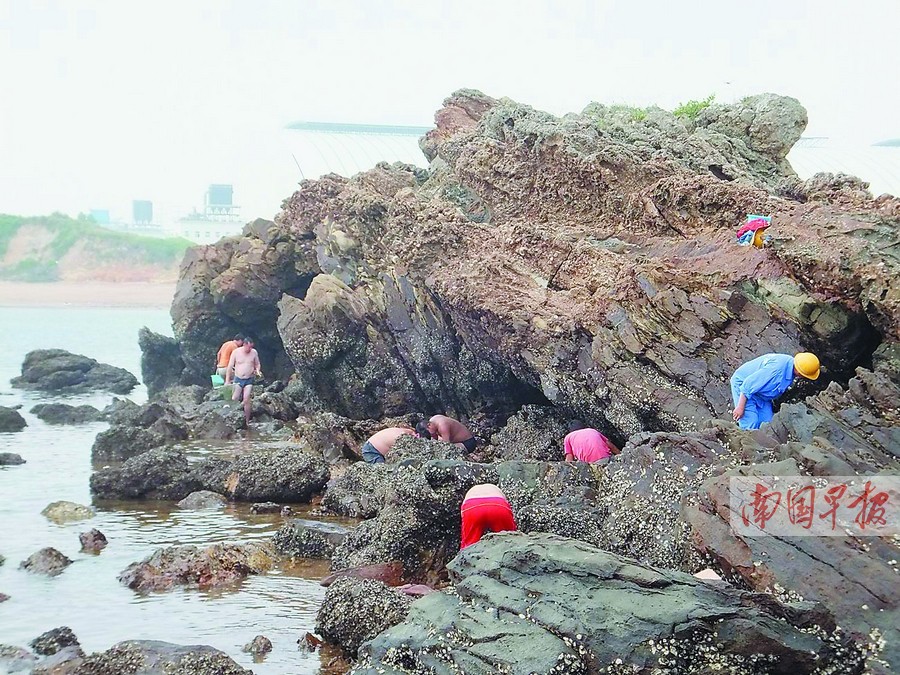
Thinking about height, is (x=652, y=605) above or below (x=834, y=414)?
below

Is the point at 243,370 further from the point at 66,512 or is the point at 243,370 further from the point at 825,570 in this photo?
the point at 825,570

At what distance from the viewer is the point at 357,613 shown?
8.45m

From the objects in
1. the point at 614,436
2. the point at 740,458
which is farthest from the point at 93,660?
the point at 614,436

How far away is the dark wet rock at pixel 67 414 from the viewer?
80.8ft

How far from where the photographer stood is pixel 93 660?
7.63 meters

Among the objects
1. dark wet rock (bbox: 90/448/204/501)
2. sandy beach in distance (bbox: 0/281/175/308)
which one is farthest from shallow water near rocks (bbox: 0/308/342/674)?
sandy beach in distance (bbox: 0/281/175/308)

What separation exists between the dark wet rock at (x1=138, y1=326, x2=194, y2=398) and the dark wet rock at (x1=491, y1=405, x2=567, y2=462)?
1706 cm

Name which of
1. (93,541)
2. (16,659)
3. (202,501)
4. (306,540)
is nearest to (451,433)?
(202,501)

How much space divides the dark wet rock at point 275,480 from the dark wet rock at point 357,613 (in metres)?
5.71

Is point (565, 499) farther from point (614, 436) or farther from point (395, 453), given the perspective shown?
point (395, 453)

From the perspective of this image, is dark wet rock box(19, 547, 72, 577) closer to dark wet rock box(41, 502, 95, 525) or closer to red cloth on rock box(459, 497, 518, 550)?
dark wet rock box(41, 502, 95, 525)

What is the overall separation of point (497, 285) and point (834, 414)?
24.1ft

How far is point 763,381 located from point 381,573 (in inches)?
173

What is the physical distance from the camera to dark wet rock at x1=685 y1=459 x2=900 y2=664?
6.36 metres
